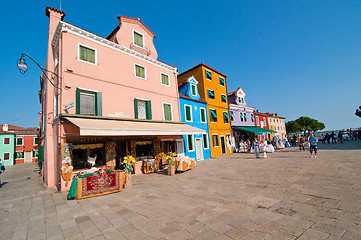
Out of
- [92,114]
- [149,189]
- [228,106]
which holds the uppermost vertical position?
[228,106]

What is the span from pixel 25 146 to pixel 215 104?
126 ft

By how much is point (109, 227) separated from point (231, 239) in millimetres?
2702

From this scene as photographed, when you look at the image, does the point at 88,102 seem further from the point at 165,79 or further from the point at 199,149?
the point at 199,149

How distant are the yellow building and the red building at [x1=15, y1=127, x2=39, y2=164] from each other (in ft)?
112

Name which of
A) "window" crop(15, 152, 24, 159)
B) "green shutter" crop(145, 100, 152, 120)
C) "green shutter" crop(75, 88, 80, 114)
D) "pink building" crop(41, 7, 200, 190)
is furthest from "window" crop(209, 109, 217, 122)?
"window" crop(15, 152, 24, 159)

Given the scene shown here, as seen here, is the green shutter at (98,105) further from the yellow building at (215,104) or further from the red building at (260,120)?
the red building at (260,120)

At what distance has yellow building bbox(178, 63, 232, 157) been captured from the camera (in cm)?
1831

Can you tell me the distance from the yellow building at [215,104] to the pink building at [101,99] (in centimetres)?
642

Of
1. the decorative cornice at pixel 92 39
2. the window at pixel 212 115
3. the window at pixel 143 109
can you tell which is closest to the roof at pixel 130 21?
the decorative cornice at pixel 92 39

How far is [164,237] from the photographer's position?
3127mm

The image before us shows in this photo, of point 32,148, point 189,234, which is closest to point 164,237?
point 189,234

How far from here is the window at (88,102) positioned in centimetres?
845

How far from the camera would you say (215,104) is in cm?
1944

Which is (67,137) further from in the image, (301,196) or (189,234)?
(301,196)
